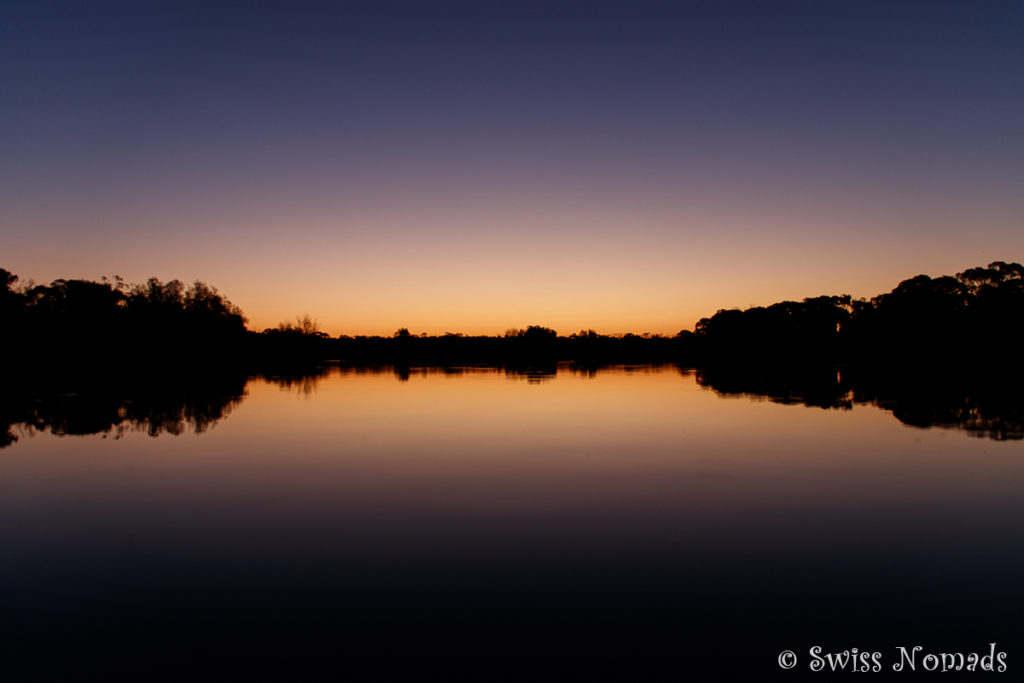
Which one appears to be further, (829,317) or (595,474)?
(829,317)

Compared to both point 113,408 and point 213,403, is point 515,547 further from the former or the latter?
point 113,408

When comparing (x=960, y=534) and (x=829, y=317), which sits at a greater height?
(x=829, y=317)

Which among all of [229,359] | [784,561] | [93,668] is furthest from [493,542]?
[229,359]

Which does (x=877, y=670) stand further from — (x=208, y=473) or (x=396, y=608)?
(x=208, y=473)

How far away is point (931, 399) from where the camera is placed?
38156 mm

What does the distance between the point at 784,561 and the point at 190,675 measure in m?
10.1

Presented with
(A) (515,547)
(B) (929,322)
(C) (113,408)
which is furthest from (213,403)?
(B) (929,322)

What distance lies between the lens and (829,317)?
160m

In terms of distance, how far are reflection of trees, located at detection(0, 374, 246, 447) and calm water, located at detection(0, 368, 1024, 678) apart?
10.7 feet

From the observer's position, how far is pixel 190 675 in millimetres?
6934

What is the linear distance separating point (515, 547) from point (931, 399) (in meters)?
40.1

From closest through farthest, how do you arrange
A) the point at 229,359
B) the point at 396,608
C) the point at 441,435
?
the point at 396,608 < the point at 441,435 < the point at 229,359

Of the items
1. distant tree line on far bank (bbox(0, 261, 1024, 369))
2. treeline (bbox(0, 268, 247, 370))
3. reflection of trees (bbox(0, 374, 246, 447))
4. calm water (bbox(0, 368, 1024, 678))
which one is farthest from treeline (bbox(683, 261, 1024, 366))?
treeline (bbox(0, 268, 247, 370))

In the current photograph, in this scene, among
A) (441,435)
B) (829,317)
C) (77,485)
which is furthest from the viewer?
(829,317)
